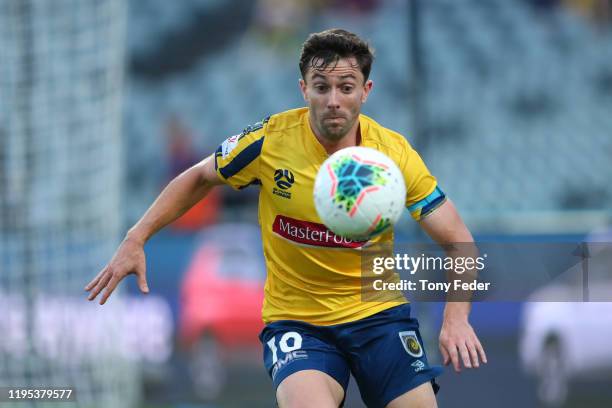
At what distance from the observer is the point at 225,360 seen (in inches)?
388

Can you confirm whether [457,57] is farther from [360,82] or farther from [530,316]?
[360,82]

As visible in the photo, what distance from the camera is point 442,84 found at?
1398cm

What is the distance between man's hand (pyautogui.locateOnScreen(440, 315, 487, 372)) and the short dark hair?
1.27 m

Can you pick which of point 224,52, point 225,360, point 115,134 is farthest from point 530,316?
point 224,52

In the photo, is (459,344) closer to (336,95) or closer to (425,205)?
(425,205)

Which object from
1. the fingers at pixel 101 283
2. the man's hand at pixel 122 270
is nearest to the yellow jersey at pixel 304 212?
the man's hand at pixel 122 270

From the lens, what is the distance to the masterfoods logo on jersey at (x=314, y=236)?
4.92 metres

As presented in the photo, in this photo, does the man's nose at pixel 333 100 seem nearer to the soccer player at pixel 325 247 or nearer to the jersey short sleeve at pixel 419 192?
the soccer player at pixel 325 247

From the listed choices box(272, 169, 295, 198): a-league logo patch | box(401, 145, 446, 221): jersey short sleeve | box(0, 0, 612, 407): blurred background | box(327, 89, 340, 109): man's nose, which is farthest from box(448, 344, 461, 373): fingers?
box(0, 0, 612, 407): blurred background

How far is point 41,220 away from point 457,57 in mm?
7595

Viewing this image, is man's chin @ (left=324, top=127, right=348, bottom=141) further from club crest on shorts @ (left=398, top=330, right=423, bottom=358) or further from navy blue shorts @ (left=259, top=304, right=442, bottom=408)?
club crest on shorts @ (left=398, top=330, right=423, bottom=358)

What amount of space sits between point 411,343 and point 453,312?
0.85 ft

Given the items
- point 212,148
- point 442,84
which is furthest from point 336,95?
point 442,84

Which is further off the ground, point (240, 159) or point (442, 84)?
point (442, 84)
